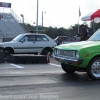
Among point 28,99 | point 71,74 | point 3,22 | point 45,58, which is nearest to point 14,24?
point 3,22

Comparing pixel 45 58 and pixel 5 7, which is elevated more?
pixel 5 7

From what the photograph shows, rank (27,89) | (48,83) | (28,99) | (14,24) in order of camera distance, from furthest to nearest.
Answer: (14,24) → (48,83) → (27,89) → (28,99)

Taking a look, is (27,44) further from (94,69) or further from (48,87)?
(48,87)

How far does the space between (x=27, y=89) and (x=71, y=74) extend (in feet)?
10.9

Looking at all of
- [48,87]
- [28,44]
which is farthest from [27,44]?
[48,87]

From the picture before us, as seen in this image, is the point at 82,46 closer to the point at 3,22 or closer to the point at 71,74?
the point at 71,74

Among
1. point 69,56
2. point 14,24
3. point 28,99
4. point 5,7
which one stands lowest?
point 28,99

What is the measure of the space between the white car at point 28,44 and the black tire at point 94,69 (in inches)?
393

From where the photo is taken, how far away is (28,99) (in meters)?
6.35

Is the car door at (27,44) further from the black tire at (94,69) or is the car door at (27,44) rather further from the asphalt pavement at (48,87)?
the black tire at (94,69)

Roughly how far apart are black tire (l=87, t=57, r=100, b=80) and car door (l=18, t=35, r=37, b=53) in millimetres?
9982

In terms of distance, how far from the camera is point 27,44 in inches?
740

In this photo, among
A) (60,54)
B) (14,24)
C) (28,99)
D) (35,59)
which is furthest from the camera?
(14,24)

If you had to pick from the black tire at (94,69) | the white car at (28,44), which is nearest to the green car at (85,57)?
the black tire at (94,69)
